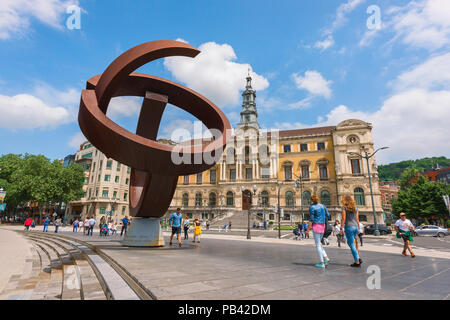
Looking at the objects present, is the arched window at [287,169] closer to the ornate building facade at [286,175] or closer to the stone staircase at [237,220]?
the ornate building facade at [286,175]

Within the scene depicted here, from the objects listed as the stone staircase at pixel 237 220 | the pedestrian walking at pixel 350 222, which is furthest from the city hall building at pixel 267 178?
the pedestrian walking at pixel 350 222

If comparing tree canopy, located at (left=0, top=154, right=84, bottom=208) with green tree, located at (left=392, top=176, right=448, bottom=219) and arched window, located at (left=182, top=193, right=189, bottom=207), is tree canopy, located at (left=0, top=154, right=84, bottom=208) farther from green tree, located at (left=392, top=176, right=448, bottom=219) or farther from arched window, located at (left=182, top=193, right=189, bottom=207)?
green tree, located at (left=392, top=176, right=448, bottom=219)

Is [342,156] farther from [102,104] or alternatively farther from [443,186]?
[102,104]

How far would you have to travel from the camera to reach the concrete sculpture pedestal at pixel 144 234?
961 cm

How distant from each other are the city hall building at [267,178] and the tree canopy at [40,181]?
5.08 meters

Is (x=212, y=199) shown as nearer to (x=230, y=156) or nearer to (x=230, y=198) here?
(x=230, y=198)

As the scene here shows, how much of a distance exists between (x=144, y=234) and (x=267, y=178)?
38.9 m

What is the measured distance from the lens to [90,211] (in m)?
44.2

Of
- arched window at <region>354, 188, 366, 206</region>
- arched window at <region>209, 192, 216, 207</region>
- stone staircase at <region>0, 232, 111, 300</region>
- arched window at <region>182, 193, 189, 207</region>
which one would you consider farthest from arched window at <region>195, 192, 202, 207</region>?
stone staircase at <region>0, 232, 111, 300</region>

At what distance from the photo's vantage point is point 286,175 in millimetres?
47156

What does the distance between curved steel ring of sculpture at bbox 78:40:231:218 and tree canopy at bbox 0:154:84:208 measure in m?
35.2

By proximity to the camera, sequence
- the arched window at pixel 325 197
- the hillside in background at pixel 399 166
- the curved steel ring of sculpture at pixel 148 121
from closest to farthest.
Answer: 1. the curved steel ring of sculpture at pixel 148 121
2. the arched window at pixel 325 197
3. the hillside in background at pixel 399 166

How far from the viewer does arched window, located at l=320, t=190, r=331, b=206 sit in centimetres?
4281
